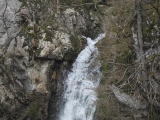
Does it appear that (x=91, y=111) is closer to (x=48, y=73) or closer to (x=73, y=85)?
(x=73, y=85)

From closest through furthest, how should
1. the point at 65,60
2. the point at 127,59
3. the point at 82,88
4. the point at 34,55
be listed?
1. the point at 127,59
2. the point at 82,88
3. the point at 34,55
4. the point at 65,60

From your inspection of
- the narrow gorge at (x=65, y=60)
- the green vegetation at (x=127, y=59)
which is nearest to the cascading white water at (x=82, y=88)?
the narrow gorge at (x=65, y=60)

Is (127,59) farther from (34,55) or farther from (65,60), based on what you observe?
(34,55)

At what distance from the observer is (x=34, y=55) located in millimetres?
15055

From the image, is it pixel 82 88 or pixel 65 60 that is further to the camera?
pixel 65 60

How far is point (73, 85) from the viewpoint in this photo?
1509 cm

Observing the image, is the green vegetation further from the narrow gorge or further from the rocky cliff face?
the rocky cliff face

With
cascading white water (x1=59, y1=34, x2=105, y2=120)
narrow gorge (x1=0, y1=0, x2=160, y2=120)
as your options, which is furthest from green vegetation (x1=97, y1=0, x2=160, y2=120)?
cascading white water (x1=59, y1=34, x2=105, y2=120)

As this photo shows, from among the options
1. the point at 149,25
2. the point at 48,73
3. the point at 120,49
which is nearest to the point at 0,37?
the point at 48,73

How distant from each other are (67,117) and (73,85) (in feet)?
5.95

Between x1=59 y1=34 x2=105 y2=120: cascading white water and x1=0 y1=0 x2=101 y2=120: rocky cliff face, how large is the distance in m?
0.52

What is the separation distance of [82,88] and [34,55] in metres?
3.25

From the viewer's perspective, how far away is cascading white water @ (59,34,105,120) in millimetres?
13758

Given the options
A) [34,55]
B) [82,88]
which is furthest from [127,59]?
[34,55]
